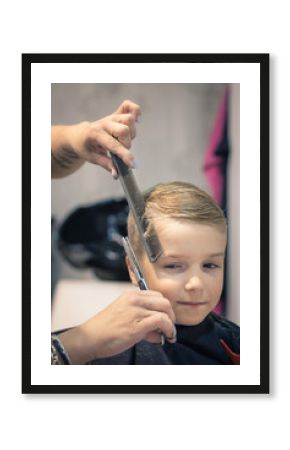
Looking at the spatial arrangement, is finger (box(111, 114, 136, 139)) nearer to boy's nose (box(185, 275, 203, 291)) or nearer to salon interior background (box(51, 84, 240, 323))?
salon interior background (box(51, 84, 240, 323))

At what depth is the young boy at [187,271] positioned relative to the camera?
1.14 meters

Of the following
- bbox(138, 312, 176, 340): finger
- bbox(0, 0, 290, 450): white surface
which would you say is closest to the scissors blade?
bbox(138, 312, 176, 340): finger

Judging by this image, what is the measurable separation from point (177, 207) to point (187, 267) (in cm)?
13

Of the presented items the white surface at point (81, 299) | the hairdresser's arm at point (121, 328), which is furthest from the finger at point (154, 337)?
the white surface at point (81, 299)

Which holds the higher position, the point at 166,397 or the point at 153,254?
the point at 153,254

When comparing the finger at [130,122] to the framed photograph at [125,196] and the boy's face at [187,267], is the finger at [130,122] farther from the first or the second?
the boy's face at [187,267]

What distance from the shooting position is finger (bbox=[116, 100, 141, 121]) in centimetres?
117

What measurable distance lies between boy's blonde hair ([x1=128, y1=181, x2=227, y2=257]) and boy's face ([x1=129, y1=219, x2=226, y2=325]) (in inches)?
0.5

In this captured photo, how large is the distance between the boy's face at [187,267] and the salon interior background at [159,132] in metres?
0.04
